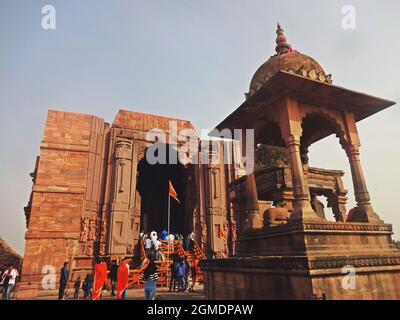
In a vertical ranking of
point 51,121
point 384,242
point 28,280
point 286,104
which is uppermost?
point 51,121

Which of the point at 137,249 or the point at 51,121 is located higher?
the point at 51,121

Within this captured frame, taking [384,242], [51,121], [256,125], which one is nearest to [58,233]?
[51,121]

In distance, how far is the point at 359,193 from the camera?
606 centimetres

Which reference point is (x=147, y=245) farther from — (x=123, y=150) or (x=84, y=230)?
(x=123, y=150)

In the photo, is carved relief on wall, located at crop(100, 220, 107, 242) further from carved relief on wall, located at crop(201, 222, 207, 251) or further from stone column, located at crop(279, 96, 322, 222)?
stone column, located at crop(279, 96, 322, 222)

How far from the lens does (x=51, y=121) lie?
15.5m

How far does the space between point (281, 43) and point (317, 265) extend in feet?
20.9

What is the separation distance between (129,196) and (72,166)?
3540 millimetres

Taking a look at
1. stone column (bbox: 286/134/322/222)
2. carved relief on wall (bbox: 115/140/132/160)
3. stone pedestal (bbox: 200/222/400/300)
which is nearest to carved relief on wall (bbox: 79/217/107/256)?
carved relief on wall (bbox: 115/140/132/160)

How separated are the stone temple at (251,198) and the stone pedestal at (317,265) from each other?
0.07 feet

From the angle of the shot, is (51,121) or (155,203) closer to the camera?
(51,121)

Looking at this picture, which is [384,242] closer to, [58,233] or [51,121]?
[58,233]

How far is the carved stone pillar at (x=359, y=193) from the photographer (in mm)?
5812

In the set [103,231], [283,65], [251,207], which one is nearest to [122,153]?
[103,231]
